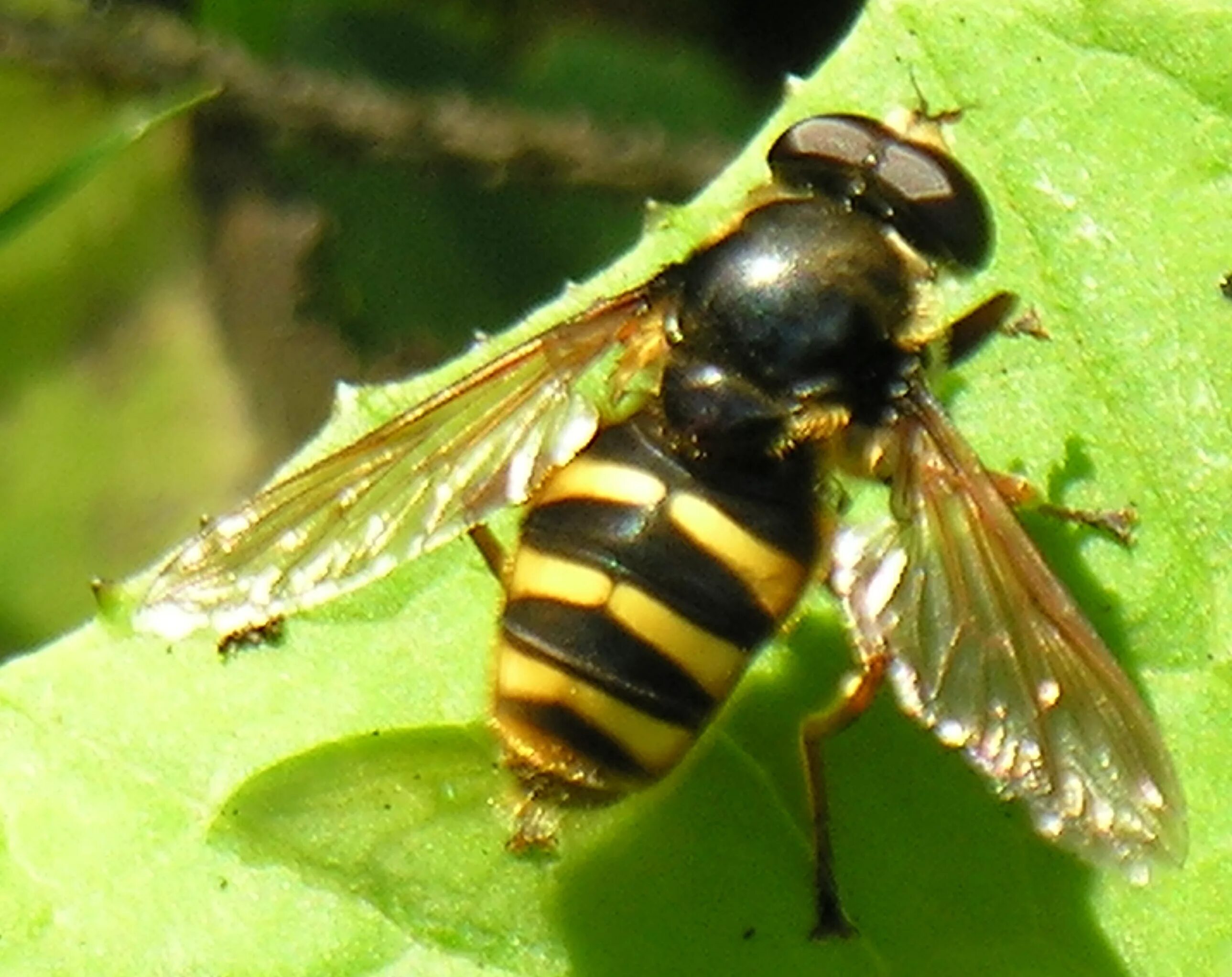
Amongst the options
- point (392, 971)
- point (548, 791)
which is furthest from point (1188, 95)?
point (392, 971)

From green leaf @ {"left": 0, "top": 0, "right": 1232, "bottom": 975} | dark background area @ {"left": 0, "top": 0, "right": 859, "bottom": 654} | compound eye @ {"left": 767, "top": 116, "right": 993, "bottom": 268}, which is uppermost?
compound eye @ {"left": 767, "top": 116, "right": 993, "bottom": 268}

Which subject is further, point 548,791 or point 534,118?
point 534,118

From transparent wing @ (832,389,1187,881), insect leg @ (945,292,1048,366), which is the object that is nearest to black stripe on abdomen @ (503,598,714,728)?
transparent wing @ (832,389,1187,881)

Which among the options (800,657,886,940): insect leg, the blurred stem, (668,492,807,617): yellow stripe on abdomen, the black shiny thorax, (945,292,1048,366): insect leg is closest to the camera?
(668,492,807,617): yellow stripe on abdomen

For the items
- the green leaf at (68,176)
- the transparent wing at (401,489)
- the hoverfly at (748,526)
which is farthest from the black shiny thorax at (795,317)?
the green leaf at (68,176)

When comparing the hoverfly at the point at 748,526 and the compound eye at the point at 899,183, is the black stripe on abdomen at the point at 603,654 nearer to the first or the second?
the hoverfly at the point at 748,526

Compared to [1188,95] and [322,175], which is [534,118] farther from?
[1188,95]

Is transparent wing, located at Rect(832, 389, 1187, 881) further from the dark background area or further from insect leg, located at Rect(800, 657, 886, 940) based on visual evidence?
the dark background area
